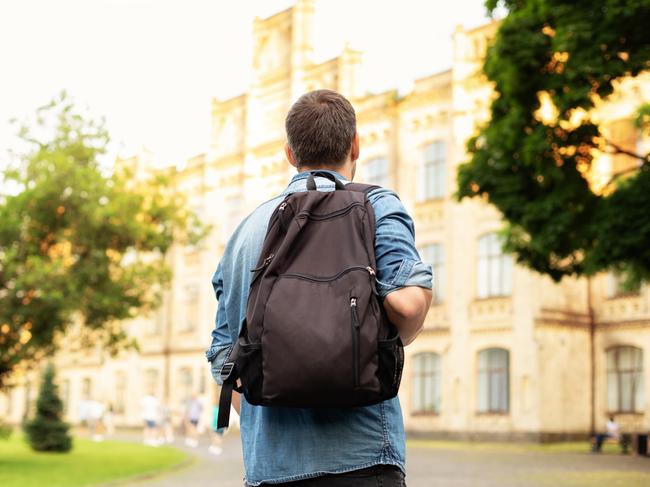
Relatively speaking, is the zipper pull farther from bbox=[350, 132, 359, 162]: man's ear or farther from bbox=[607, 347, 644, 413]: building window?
bbox=[607, 347, 644, 413]: building window

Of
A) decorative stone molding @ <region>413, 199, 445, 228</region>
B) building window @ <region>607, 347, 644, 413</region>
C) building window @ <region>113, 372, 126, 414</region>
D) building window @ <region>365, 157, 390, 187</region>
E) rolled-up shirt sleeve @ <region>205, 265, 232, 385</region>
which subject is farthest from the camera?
building window @ <region>113, 372, 126, 414</region>

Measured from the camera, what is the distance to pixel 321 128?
2.80m

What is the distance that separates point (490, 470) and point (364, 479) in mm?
17764

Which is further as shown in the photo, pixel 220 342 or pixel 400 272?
pixel 220 342

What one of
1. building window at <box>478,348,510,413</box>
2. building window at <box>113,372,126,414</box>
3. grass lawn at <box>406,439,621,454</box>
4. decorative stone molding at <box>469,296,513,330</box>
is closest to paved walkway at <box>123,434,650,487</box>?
grass lawn at <box>406,439,621,454</box>

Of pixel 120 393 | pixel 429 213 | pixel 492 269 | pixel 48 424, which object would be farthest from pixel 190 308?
pixel 48 424

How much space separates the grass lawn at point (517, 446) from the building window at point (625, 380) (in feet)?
4.51

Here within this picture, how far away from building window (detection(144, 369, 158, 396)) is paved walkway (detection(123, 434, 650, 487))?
78.7ft

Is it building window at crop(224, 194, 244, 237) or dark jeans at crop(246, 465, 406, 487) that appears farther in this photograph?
building window at crop(224, 194, 244, 237)

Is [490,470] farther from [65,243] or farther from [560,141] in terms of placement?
[65,243]

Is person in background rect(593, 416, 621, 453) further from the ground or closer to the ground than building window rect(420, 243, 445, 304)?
closer to the ground

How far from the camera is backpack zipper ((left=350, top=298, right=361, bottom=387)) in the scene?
2436 millimetres

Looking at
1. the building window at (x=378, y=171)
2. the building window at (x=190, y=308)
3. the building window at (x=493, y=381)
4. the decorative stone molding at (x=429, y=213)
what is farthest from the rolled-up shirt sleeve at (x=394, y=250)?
the building window at (x=190, y=308)

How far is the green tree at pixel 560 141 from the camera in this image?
16469 mm
